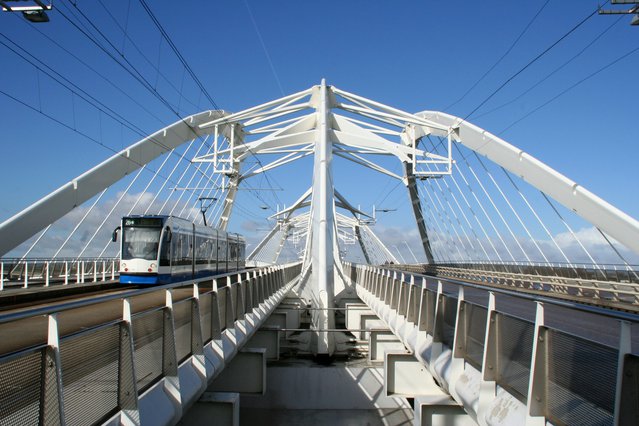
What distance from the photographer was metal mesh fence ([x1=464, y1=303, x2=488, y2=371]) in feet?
25.7

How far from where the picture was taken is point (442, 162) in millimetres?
32688

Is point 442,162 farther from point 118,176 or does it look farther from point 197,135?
point 118,176

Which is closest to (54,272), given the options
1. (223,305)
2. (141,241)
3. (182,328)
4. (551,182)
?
(141,241)

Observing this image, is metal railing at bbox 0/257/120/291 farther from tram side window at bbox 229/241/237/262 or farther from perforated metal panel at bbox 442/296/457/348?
perforated metal panel at bbox 442/296/457/348

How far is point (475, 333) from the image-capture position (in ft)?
26.8

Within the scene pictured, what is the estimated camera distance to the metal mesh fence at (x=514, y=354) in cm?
609

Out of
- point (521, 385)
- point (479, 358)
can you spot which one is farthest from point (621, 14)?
point (521, 385)

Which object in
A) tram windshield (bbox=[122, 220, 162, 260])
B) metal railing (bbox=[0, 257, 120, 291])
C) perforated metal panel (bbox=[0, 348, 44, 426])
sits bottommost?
metal railing (bbox=[0, 257, 120, 291])

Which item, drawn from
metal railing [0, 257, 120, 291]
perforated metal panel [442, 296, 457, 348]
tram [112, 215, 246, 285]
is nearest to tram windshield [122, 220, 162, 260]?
tram [112, 215, 246, 285]

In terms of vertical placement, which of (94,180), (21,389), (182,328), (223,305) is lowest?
(223,305)

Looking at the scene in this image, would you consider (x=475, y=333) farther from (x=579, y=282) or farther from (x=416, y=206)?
(x=416, y=206)

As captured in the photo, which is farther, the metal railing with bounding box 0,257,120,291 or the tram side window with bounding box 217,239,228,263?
the tram side window with bounding box 217,239,228,263

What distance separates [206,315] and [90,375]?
5.30 meters

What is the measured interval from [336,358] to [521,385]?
2160cm
